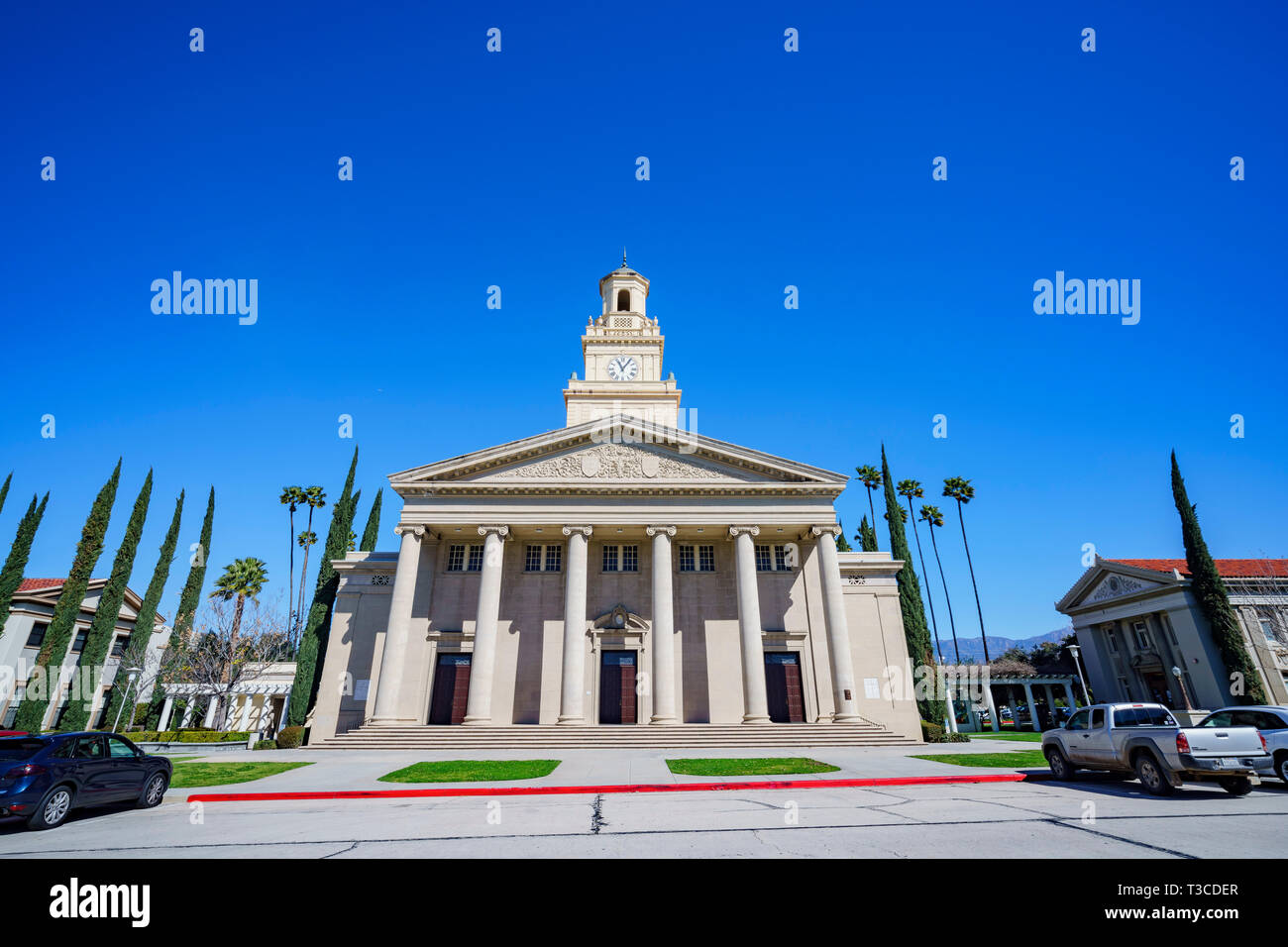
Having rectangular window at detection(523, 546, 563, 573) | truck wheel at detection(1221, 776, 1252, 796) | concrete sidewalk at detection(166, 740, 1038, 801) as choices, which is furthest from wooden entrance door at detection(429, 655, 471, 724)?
truck wheel at detection(1221, 776, 1252, 796)

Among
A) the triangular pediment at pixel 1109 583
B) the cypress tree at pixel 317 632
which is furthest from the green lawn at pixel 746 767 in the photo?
the triangular pediment at pixel 1109 583

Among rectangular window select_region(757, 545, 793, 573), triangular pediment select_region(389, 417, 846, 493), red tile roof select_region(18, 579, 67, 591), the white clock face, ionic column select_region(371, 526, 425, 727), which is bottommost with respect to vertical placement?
ionic column select_region(371, 526, 425, 727)

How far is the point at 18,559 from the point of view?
39.5 metres

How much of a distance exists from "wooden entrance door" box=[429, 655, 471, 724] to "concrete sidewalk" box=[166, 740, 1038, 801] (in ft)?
20.6

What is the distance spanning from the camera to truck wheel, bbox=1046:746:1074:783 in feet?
45.3

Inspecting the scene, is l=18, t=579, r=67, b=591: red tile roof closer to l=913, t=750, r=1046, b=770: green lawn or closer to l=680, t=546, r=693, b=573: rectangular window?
l=680, t=546, r=693, b=573: rectangular window

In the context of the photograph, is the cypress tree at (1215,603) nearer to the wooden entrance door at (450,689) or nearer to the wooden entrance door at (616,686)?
the wooden entrance door at (616,686)

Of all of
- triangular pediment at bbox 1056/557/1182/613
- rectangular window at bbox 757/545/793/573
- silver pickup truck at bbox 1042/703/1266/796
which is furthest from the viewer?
triangular pediment at bbox 1056/557/1182/613

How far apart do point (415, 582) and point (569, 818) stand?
23.3m

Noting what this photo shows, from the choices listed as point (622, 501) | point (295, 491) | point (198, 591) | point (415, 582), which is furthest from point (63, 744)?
point (295, 491)

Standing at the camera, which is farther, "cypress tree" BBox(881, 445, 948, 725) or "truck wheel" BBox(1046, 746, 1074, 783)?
"cypress tree" BBox(881, 445, 948, 725)

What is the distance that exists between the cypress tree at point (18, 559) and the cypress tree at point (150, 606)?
21.5 ft

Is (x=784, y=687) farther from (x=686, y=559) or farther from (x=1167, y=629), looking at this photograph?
(x=1167, y=629)
